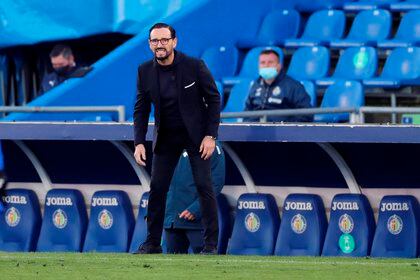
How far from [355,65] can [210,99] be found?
475 cm

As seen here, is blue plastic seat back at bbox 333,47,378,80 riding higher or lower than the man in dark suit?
higher

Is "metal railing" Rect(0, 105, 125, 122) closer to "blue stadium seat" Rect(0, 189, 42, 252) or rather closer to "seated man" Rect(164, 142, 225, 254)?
"blue stadium seat" Rect(0, 189, 42, 252)

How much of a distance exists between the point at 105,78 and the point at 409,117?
391 cm

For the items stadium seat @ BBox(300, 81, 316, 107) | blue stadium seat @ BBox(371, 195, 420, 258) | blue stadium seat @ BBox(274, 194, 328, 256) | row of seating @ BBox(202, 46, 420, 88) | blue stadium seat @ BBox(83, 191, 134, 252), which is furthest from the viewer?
row of seating @ BBox(202, 46, 420, 88)

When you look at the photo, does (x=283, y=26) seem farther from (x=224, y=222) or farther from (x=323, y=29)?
(x=224, y=222)

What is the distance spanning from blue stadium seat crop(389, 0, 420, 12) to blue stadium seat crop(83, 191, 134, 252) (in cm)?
407

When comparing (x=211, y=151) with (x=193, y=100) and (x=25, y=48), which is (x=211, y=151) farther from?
(x=25, y=48)

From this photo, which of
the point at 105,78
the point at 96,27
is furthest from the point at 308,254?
the point at 96,27

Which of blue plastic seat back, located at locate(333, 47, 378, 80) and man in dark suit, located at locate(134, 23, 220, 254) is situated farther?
blue plastic seat back, located at locate(333, 47, 378, 80)

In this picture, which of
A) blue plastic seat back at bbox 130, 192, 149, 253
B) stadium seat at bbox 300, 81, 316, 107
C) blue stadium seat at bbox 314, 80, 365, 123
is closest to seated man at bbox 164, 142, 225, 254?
blue plastic seat back at bbox 130, 192, 149, 253

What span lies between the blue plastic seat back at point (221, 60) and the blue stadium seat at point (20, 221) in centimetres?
300

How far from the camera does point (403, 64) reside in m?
15.0

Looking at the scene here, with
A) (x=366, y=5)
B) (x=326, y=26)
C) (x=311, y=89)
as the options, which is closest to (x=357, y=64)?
(x=311, y=89)

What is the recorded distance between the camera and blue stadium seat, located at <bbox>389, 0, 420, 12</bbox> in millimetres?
15922
